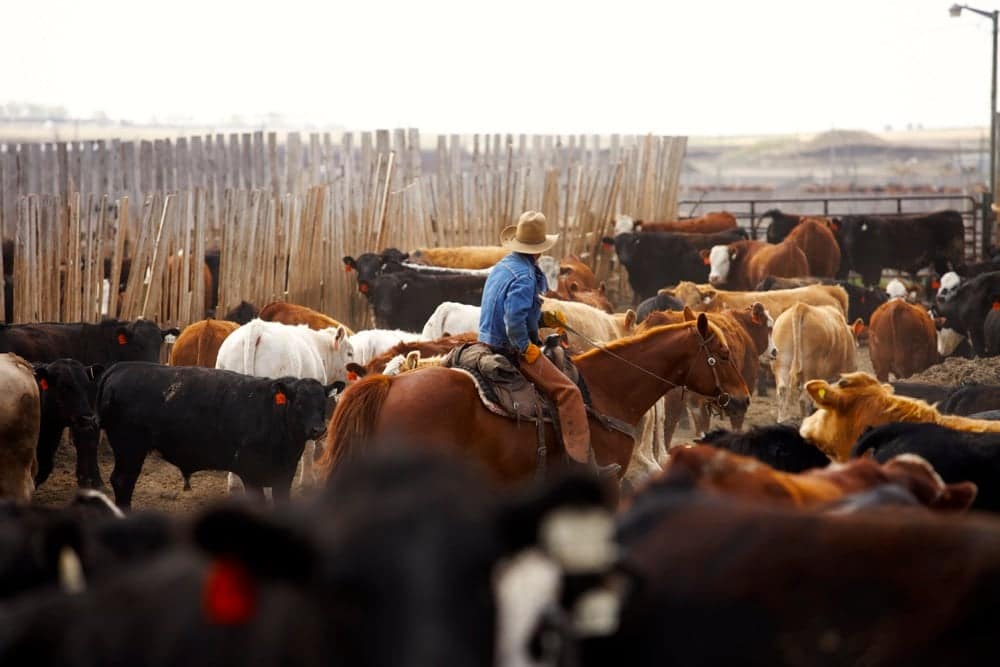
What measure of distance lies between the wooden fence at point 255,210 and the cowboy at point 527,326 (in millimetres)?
6486

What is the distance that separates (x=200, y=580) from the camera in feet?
8.45

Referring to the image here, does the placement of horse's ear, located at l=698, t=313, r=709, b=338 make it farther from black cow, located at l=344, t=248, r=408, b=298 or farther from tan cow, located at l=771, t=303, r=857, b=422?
black cow, located at l=344, t=248, r=408, b=298

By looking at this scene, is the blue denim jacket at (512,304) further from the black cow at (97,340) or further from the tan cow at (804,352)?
the tan cow at (804,352)

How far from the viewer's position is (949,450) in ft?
17.9

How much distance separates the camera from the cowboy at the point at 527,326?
769 cm

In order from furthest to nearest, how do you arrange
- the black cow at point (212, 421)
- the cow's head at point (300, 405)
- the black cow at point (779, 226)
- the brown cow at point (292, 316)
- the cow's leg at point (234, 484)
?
the black cow at point (779, 226), the brown cow at point (292, 316), the cow's leg at point (234, 484), the black cow at point (212, 421), the cow's head at point (300, 405)

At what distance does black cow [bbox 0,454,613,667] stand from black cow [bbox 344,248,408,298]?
13295 millimetres

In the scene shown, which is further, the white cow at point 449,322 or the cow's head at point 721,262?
the cow's head at point 721,262

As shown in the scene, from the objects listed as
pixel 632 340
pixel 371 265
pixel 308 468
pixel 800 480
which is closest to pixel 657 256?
pixel 371 265

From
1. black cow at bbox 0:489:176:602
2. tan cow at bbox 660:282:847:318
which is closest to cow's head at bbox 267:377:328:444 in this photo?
black cow at bbox 0:489:176:602

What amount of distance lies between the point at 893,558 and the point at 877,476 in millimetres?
1300

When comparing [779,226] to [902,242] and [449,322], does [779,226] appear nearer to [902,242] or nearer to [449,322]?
[902,242]

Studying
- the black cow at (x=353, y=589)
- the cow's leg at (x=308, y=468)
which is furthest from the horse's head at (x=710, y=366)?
the black cow at (x=353, y=589)

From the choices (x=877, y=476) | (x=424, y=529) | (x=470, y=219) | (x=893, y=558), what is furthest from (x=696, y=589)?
(x=470, y=219)
